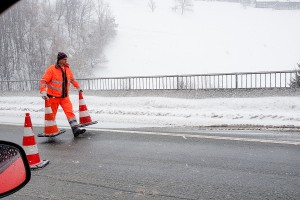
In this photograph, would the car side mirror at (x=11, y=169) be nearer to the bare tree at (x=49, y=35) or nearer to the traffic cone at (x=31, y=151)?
the traffic cone at (x=31, y=151)

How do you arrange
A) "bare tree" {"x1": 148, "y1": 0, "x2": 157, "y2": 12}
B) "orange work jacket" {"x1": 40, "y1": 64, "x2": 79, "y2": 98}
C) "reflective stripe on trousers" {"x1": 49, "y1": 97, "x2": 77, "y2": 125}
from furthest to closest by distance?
"bare tree" {"x1": 148, "y1": 0, "x2": 157, "y2": 12} < "reflective stripe on trousers" {"x1": 49, "y1": 97, "x2": 77, "y2": 125} < "orange work jacket" {"x1": 40, "y1": 64, "x2": 79, "y2": 98}

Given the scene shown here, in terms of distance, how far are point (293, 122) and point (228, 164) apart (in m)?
4.55

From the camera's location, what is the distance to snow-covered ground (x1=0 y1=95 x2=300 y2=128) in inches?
344

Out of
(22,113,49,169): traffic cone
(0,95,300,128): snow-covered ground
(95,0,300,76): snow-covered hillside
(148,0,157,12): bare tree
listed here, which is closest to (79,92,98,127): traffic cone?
(0,95,300,128): snow-covered ground

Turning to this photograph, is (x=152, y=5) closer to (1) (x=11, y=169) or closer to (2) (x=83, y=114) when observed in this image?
(2) (x=83, y=114)

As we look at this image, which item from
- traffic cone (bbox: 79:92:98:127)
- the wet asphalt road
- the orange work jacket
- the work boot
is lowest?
the wet asphalt road

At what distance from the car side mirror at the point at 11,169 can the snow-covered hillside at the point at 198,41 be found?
39.0 m

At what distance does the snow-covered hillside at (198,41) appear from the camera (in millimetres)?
44719

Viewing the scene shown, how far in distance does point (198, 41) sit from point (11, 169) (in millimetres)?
56613

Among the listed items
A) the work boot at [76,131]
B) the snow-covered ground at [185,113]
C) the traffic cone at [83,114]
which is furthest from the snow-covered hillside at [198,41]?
the work boot at [76,131]

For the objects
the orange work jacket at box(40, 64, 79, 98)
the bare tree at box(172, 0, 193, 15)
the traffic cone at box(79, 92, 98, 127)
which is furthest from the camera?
the bare tree at box(172, 0, 193, 15)

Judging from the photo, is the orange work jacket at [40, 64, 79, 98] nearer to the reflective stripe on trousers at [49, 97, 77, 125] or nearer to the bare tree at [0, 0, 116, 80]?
the reflective stripe on trousers at [49, 97, 77, 125]

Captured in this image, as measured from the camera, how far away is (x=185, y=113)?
1016 centimetres

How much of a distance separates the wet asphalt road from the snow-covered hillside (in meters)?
A: 34.5
